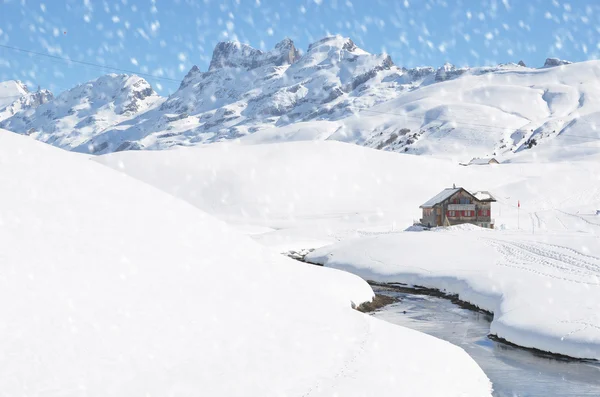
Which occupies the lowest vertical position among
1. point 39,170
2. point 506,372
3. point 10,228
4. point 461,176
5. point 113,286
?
point 506,372

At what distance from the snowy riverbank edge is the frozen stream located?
1.87 feet

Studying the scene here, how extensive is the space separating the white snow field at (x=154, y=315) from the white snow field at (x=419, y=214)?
28.0ft

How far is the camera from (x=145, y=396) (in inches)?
547

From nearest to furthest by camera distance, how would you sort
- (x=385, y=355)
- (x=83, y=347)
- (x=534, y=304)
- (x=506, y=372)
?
1. (x=83, y=347)
2. (x=385, y=355)
3. (x=506, y=372)
4. (x=534, y=304)

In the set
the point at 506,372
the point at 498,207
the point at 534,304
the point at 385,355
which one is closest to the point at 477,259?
the point at 534,304

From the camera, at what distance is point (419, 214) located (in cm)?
8919

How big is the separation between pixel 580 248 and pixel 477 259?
810 cm

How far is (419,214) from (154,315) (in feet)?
245

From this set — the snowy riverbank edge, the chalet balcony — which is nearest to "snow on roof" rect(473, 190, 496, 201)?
the chalet balcony

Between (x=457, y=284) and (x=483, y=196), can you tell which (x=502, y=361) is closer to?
(x=457, y=284)

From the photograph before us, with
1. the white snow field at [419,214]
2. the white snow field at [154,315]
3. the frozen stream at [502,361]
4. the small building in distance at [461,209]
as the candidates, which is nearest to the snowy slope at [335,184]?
the white snow field at [419,214]

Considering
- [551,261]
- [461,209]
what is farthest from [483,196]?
[551,261]

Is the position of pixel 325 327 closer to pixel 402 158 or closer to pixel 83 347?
pixel 83 347

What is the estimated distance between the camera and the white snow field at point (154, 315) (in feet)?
48.2
